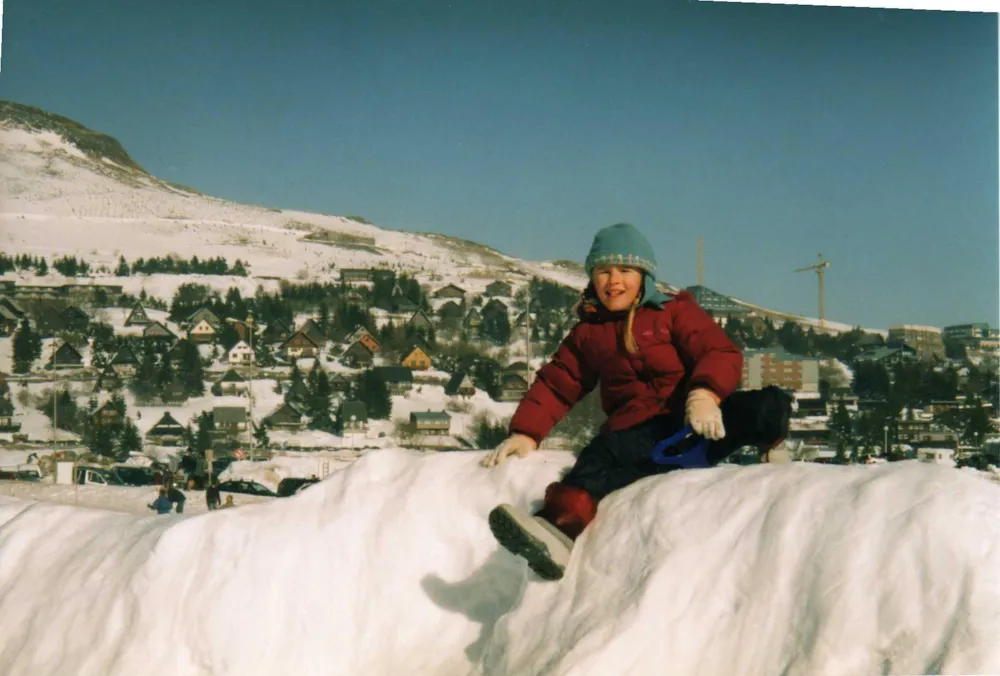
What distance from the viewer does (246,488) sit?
11883mm

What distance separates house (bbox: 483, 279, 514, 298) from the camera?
10.2 meters

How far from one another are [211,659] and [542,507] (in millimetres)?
1191

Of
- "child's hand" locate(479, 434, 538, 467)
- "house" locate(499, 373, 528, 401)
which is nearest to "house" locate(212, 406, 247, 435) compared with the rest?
"house" locate(499, 373, 528, 401)

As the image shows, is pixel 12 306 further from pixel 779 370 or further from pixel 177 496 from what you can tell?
pixel 779 370

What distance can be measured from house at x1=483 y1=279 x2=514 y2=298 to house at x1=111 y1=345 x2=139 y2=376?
171 inches

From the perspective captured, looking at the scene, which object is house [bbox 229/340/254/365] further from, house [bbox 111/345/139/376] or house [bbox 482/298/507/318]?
house [bbox 482/298/507/318]

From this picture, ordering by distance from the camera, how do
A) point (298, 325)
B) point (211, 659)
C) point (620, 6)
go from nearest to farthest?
point (211, 659)
point (620, 6)
point (298, 325)

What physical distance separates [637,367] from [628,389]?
0.29ft

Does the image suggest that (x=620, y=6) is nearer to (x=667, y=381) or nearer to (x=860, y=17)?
(x=860, y=17)

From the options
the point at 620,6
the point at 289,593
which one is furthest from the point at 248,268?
the point at 289,593

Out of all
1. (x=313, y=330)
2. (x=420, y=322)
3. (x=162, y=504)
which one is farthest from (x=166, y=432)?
(x=420, y=322)

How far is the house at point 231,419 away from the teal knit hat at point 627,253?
994 cm

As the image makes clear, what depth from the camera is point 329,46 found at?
636cm

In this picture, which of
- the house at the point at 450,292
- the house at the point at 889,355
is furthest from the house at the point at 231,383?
the house at the point at 889,355
